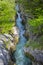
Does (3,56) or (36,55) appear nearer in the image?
(36,55)

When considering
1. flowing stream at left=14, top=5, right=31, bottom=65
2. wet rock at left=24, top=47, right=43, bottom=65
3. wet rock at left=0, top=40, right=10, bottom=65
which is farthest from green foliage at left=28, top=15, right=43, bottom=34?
flowing stream at left=14, top=5, right=31, bottom=65

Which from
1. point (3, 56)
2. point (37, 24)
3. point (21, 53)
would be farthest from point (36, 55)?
point (21, 53)

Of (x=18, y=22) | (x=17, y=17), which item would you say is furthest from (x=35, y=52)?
(x=17, y=17)

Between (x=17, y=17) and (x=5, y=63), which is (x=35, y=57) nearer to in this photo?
(x=5, y=63)

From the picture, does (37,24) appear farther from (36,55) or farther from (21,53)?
(21,53)

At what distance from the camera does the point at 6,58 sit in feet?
68.8

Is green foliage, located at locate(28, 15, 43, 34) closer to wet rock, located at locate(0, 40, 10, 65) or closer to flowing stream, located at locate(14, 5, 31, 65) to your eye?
wet rock, located at locate(0, 40, 10, 65)

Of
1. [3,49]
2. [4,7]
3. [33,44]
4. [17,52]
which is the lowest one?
[17,52]

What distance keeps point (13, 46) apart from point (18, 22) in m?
10.5

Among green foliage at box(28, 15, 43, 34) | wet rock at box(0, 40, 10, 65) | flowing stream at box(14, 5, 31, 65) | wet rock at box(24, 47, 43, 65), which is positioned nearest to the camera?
green foliage at box(28, 15, 43, 34)

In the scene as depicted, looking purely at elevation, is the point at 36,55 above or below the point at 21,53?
above

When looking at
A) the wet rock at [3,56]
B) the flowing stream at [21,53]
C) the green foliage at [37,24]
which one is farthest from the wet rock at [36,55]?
the flowing stream at [21,53]

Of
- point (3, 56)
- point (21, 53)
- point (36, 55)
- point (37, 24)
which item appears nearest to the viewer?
point (37, 24)

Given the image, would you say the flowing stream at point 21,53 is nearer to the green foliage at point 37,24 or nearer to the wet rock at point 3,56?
the wet rock at point 3,56
